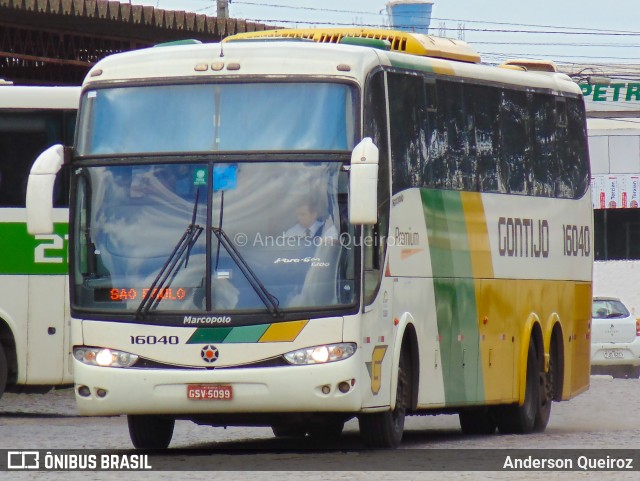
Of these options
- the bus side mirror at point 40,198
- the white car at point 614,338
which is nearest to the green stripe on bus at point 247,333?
the bus side mirror at point 40,198

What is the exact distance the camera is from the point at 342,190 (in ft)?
46.0

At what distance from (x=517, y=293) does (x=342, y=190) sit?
457 centimetres

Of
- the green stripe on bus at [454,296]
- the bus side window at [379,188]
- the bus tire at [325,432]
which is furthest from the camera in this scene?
the bus tire at [325,432]

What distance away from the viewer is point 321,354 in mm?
13766

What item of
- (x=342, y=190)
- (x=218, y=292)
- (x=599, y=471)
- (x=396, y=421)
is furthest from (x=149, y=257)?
(x=599, y=471)

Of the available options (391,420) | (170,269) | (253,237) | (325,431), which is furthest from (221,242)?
(325,431)

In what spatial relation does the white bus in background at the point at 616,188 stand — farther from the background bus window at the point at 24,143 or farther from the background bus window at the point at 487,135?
the background bus window at the point at 487,135

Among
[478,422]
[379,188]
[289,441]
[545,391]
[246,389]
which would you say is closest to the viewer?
[246,389]

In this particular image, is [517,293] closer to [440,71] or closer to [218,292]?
[440,71]

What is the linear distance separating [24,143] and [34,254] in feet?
4.21

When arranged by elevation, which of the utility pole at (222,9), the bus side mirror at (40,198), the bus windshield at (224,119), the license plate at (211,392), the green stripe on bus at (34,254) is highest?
the utility pole at (222,9)

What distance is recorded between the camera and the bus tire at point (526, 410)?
18.4 m

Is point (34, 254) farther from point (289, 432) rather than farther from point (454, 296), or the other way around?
point (454, 296)

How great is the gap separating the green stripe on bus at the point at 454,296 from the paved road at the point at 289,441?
0.57m
